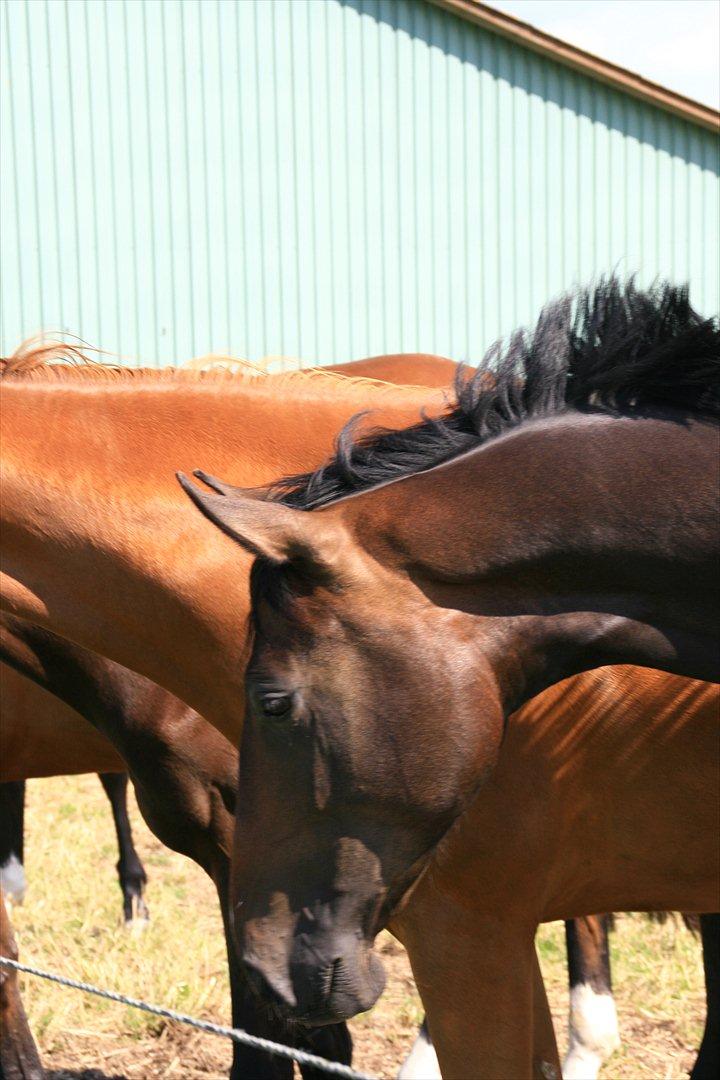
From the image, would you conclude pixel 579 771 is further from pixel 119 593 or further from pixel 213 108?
pixel 213 108

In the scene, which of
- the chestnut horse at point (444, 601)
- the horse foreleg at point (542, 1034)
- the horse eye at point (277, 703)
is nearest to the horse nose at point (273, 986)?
the chestnut horse at point (444, 601)

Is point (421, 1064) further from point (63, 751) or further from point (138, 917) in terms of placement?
point (138, 917)

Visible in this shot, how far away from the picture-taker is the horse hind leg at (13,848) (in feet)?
15.6

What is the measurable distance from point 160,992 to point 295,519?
2.82 m

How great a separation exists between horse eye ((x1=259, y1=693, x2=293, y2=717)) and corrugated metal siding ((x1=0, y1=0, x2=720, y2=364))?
7.46 meters

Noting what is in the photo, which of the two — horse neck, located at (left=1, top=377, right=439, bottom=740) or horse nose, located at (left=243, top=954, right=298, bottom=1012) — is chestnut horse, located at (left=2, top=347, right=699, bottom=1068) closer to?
horse neck, located at (left=1, top=377, right=439, bottom=740)

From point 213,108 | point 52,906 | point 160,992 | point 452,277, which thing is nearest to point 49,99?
point 213,108

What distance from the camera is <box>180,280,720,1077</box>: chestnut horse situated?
1776 millimetres

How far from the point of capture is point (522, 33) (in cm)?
940

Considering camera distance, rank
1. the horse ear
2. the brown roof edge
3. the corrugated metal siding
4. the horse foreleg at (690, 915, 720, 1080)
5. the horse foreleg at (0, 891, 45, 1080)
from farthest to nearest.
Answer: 1. the brown roof edge
2. the corrugated metal siding
3. the horse foreleg at (0, 891, 45, 1080)
4. the horse foreleg at (690, 915, 720, 1080)
5. the horse ear

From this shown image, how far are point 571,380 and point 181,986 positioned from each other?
2925 mm

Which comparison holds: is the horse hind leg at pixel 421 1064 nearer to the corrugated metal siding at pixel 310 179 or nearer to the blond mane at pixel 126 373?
the blond mane at pixel 126 373

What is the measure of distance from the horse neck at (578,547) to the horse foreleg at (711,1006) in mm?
1492

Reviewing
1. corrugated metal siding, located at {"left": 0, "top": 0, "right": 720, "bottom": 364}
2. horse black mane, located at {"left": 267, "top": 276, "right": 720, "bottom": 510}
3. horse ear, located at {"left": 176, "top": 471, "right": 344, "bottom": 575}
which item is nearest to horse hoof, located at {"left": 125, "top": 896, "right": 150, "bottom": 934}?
horse black mane, located at {"left": 267, "top": 276, "right": 720, "bottom": 510}
